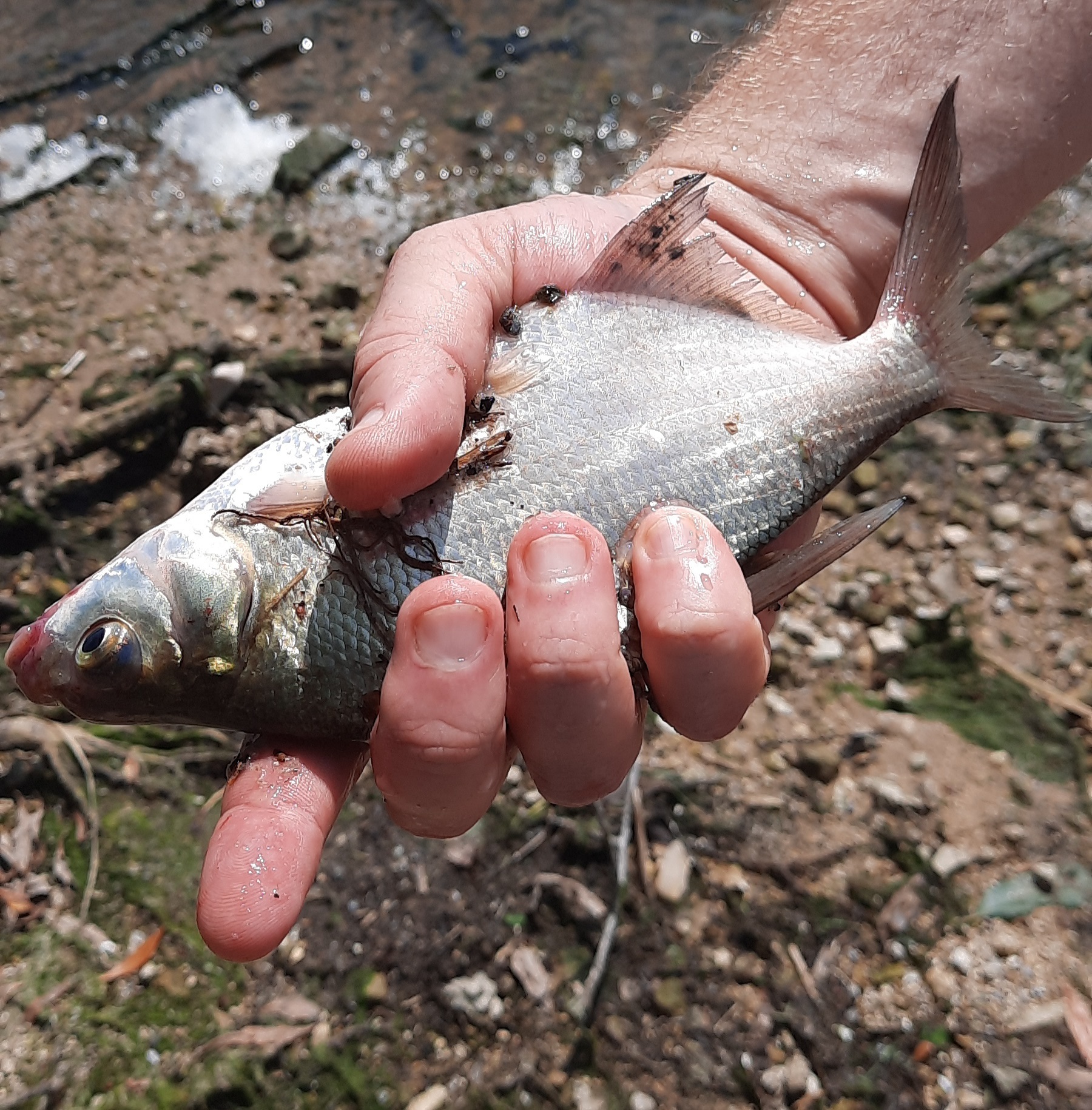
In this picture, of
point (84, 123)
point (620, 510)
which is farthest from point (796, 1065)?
point (84, 123)

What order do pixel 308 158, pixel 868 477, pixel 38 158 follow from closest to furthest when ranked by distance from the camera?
pixel 868 477
pixel 38 158
pixel 308 158

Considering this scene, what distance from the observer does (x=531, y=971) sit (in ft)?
10.8

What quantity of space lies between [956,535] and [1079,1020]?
2491 millimetres

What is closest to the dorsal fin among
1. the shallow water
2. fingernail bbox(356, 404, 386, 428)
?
fingernail bbox(356, 404, 386, 428)

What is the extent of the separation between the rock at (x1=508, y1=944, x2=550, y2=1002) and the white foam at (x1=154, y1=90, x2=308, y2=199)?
620 centimetres

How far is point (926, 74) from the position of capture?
323 centimetres

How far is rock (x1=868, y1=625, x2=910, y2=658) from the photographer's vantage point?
4383 mm

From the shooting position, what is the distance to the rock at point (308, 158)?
696 cm

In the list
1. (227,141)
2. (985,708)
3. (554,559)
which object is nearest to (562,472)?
(554,559)

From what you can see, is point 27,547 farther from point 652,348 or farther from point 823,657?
point 823,657

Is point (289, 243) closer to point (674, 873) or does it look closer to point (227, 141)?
point (227, 141)

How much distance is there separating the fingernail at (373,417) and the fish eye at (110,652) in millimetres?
751

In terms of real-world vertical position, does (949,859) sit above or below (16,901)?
below

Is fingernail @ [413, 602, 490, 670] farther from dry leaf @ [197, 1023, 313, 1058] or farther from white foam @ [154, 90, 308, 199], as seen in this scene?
white foam @ [154, 90, 308, 199]
